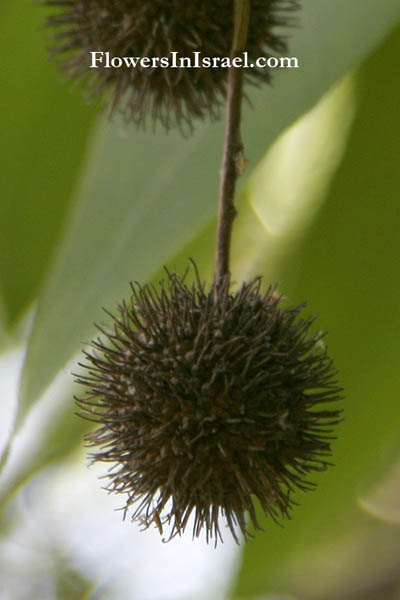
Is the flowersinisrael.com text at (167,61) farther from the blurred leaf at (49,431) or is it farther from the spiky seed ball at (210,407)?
the blurred leaf at (49,431)

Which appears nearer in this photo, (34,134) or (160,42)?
(160,42)

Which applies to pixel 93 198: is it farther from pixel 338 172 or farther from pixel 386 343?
pixel 386 343

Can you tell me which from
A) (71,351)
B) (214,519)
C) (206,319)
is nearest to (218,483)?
(214,519)

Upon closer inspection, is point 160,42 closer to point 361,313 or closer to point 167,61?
point 167,61

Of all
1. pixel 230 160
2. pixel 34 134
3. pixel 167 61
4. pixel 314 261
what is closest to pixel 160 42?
pixel 167 61

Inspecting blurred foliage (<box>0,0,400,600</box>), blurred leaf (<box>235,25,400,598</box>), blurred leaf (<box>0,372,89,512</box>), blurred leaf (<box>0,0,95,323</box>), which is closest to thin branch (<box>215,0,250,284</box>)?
blurred foliage (<box>0,0,400,600</box>)
